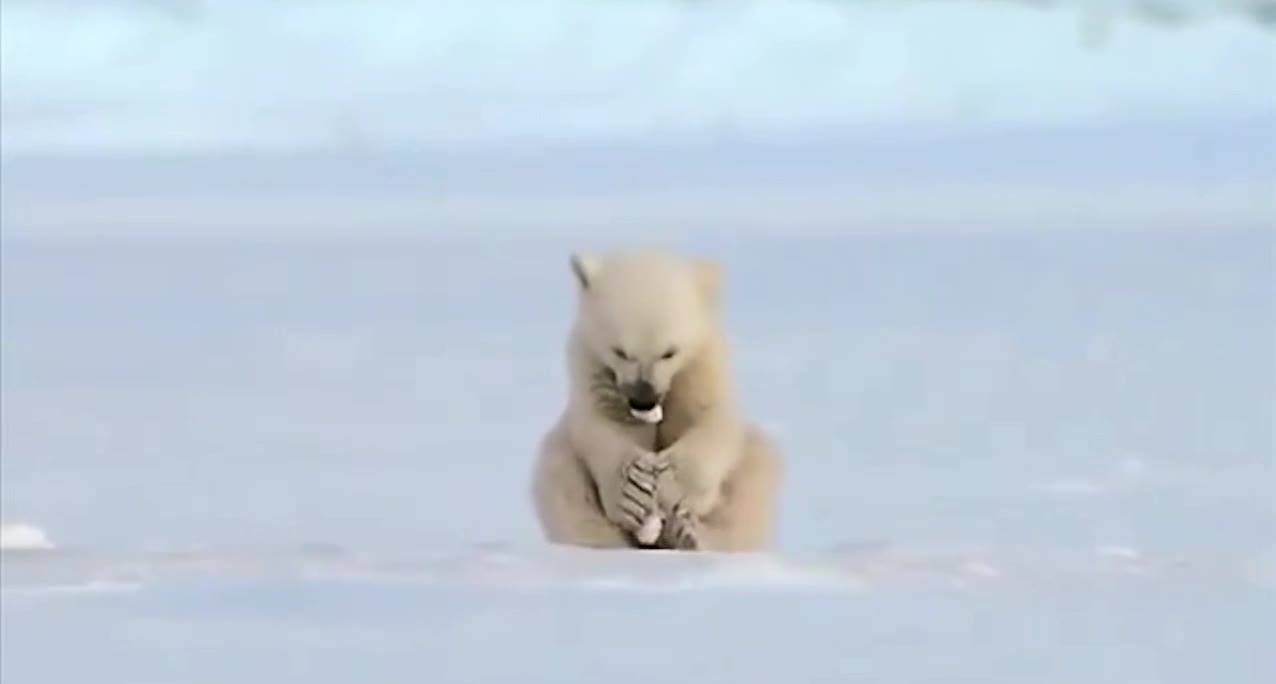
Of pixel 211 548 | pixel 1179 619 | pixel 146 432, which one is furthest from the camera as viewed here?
pixel 146 432

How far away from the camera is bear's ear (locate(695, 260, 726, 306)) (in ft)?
6.55

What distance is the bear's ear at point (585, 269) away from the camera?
1991 millimetres

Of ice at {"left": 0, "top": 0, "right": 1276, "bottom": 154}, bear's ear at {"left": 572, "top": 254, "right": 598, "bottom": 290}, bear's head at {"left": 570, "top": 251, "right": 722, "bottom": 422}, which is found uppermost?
ice at {"left": 0, "top": 0, "right": 1276, "bottom": 154}

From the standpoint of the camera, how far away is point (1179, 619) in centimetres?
194

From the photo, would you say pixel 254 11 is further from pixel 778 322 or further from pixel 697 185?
pixel 778 322

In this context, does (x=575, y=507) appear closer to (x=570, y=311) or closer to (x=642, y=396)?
(x=642, y=396)

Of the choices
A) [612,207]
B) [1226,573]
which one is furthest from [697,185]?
[1226,573]

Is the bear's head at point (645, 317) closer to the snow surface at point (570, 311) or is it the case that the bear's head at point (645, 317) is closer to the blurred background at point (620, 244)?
the snow surface at point (570, 311)

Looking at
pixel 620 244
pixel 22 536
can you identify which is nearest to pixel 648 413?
pixel 22 536

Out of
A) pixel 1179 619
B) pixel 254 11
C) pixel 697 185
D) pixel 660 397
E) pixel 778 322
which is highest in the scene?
pixel 254 11

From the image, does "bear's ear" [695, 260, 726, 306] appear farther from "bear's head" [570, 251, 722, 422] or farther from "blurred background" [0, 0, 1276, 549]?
"blurred background" [0, 0, 1276, 549]

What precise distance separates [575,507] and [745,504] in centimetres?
13

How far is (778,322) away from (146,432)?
1.88 feet

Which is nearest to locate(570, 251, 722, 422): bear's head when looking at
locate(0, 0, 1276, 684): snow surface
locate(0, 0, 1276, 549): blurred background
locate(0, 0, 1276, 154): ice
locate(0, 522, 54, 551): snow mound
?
locate(0, 0, 1276, 684): snow surface
